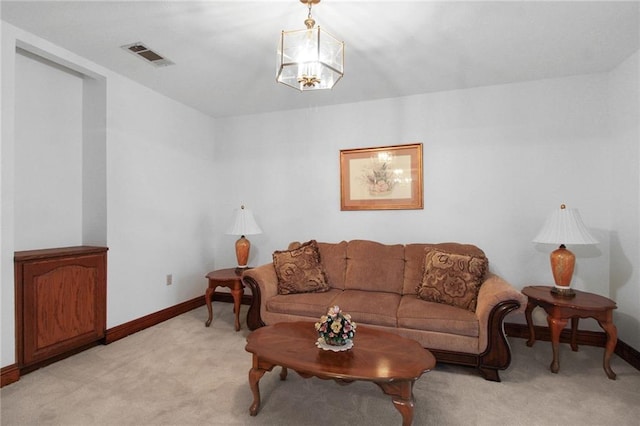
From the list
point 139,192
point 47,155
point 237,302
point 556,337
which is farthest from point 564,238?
point 47,155

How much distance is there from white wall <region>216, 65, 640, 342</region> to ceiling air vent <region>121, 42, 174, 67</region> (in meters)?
1.60

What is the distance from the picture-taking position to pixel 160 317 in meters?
3.61

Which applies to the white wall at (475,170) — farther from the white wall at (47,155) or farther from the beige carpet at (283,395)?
the white wall at (47,155)

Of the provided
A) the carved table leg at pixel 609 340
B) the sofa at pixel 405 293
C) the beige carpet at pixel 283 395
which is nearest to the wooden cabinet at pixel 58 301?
the beige carpet at pixel 283 395

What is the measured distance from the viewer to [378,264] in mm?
3297

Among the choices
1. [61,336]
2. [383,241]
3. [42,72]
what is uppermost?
[42,72]

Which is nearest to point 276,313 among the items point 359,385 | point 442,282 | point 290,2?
point 359,385

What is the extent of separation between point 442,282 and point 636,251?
162cm

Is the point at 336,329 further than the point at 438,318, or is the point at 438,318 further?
the point at 438,318

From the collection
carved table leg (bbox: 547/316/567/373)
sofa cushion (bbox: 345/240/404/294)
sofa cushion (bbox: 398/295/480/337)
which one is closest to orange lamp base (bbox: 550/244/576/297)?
carved table leg (bbox: 547/316/567/373)

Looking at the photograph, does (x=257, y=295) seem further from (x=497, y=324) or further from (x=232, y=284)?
(x=497, y=324)

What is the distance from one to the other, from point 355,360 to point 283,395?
70 cm

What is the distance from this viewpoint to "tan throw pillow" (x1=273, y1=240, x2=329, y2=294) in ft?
10.4

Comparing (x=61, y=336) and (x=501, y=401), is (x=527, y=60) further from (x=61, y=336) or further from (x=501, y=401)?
(x=61, y=336)
